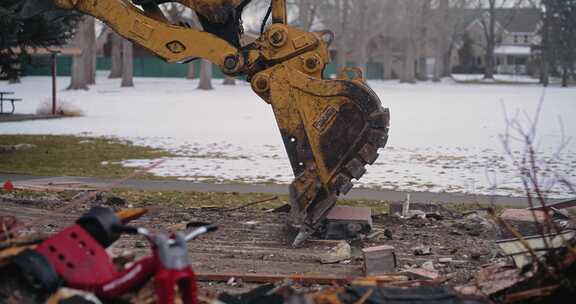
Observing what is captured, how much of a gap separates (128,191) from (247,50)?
514 cm

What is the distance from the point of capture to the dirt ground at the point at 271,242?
9.04 m

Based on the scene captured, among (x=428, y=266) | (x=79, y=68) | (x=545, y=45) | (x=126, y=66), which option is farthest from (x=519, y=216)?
(x=545, y=45)

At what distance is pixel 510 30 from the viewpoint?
404 feet

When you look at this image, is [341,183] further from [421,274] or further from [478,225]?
[478,225]

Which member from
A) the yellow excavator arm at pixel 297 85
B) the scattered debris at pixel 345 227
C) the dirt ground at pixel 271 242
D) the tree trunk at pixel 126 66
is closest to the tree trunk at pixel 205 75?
the tree trunk at pixel 126 66

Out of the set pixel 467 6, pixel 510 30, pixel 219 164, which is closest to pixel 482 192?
pixel 219 164

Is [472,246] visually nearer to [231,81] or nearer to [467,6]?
[231,81]

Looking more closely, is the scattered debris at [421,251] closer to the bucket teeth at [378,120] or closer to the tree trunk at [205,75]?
the bucket teeth at [378,120]

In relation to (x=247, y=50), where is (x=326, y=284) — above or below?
below

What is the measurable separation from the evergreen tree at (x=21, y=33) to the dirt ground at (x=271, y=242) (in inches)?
194

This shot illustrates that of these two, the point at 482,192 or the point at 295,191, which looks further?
the point at 482,192

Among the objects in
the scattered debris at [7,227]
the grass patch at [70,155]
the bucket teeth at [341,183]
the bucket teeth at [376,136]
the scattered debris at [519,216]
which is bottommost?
the grass patch at [70,155]

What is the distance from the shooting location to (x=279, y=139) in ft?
85.8

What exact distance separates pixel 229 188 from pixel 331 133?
574cm
